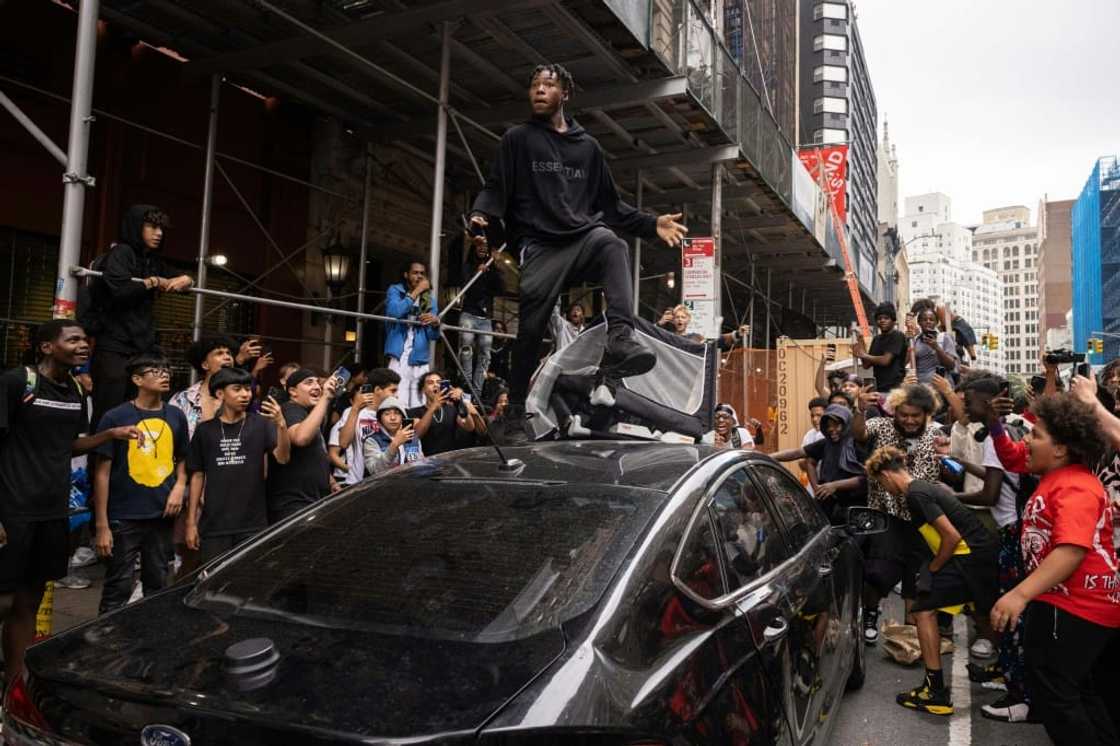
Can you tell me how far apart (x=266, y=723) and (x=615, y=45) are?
751 centimetres

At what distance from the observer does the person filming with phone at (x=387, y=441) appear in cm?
570

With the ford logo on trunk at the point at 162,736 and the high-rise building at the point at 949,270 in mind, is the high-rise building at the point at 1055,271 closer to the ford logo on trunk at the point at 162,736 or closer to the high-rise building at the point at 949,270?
the high-rise building at the point at 949,270

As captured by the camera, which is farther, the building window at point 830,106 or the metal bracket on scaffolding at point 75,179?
the building window at point 830,106

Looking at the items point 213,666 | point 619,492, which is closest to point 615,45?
point 619,492

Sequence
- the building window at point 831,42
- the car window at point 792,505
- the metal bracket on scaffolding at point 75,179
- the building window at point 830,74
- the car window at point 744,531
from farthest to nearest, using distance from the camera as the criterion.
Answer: the building window at point 831,42, the building window at point 830,74, the metal bracket on scaffolding at point 75,179, the car window at point 792,505, the car window at point 744,531

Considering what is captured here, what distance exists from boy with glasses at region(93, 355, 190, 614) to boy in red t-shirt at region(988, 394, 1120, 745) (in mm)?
4296

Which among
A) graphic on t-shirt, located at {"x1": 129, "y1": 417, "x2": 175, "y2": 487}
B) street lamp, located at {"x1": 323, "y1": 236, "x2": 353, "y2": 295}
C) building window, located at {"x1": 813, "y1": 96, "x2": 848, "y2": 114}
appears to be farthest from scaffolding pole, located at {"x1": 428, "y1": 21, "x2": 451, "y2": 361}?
building window, located at {"x1": 813, "y1": 96, "x2": 848, "y2": 114}

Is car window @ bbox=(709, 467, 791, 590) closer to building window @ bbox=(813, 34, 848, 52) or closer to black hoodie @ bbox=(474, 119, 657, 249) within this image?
black hoodie @ bbox=(474, 119, 657, 249)

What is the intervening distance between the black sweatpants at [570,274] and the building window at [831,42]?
250 feet

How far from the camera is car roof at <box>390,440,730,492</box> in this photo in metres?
2.69

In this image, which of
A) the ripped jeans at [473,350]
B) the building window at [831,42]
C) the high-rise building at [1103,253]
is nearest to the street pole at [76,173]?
the ripped jeans at [473,350]

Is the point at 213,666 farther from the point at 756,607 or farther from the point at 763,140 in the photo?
the point at 763,140

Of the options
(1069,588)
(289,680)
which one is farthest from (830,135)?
(289,680)

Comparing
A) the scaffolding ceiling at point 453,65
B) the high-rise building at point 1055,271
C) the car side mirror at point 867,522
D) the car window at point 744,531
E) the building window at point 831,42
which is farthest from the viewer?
the high-rise building at point 1055,271
